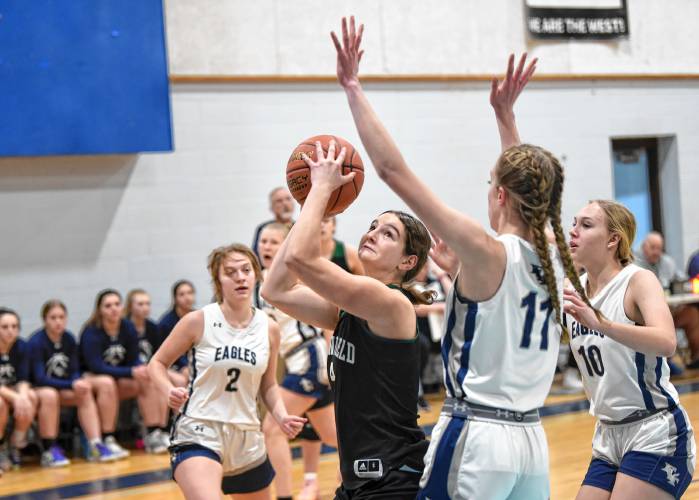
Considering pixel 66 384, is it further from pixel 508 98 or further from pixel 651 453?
pixel 508 98

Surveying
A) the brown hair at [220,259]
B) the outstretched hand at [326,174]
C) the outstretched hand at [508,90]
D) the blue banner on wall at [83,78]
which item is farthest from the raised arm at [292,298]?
the blue banner on wall at [83,78]

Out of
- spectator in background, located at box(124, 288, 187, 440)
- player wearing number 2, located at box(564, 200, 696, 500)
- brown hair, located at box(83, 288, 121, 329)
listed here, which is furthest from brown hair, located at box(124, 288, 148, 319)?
player wearing number 2, located at box(564, 200, 696, 500)

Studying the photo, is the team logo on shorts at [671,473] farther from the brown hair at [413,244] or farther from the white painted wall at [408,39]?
the white painted wall at [408,39]

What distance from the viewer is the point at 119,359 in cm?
837

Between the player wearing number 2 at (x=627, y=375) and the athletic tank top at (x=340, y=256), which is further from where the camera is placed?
the athletic tank top at (x=340, y=256)

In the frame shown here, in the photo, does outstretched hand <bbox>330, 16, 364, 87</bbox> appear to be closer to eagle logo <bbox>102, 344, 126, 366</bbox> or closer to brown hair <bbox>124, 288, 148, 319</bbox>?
eagle logo <bbox>102, 344, 126, 366</bbox>

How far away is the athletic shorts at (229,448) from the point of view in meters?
4.48

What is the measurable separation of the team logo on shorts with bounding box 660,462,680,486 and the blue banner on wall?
627 centimetres

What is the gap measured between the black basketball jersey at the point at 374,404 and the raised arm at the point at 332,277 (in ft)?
0.20

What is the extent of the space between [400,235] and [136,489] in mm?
4228

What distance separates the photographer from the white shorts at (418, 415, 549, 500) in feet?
8.90

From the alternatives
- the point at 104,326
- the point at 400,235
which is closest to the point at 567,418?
the point at 104,326

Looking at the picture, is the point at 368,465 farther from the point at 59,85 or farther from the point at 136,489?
the point at 59,85

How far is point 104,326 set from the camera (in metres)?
8.39
